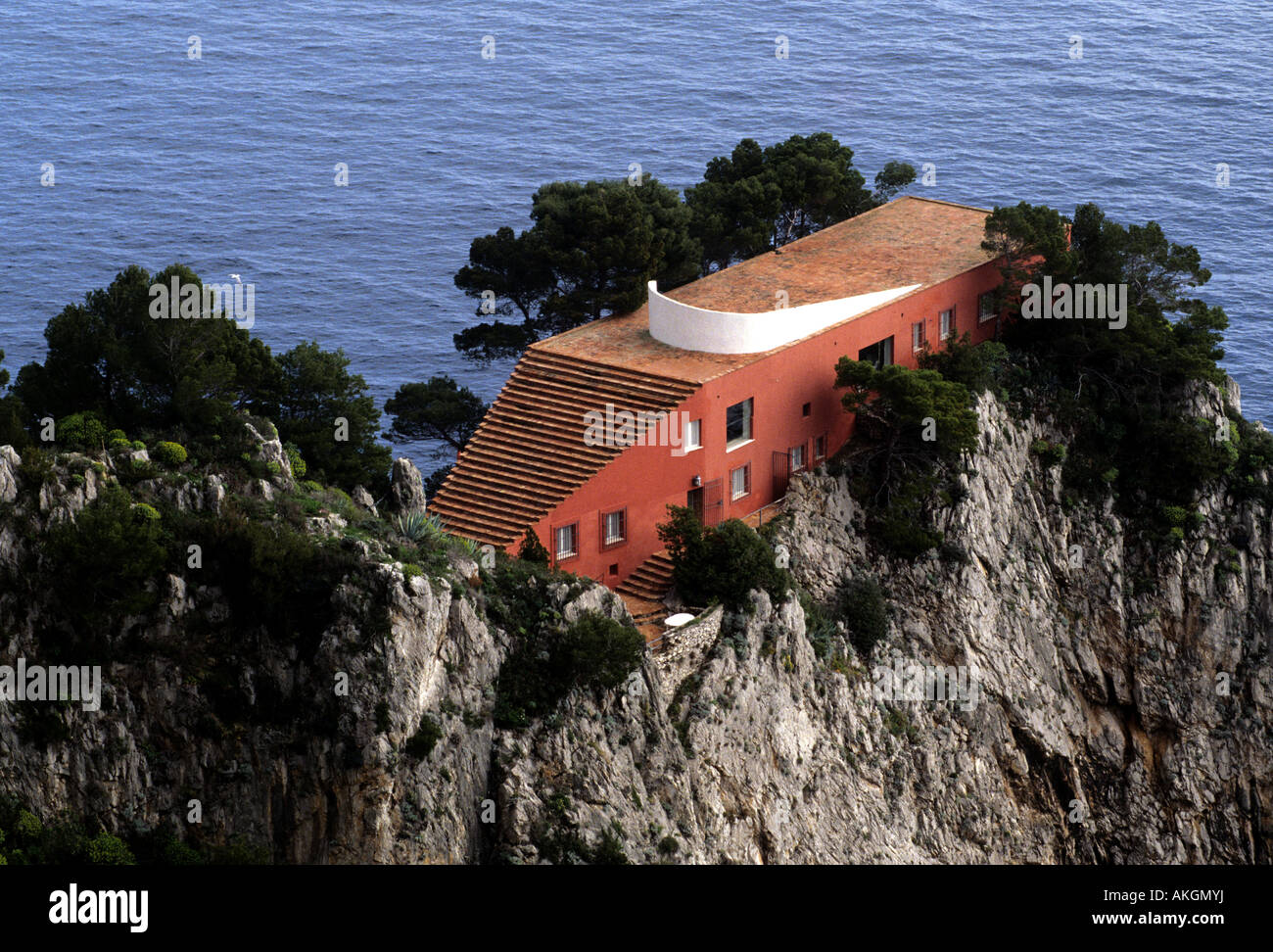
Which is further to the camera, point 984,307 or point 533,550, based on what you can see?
point 984,307

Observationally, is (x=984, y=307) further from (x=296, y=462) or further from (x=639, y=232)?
(x=296, y=462)

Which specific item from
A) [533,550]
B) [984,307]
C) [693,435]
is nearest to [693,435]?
[693,435]

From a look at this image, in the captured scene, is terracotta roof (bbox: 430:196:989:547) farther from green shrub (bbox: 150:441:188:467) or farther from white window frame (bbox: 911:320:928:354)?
green shrub (bbox: 150:441:188:467)

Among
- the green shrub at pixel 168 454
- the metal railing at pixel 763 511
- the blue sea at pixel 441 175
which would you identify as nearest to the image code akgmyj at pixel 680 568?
the green shrub at pixel 168 454

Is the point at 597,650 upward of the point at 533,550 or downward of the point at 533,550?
downward

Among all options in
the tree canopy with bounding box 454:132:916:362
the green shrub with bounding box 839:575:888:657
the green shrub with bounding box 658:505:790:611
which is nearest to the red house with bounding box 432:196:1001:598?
the green shrub with bounding box 658:505:790:611
